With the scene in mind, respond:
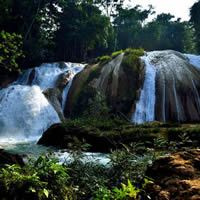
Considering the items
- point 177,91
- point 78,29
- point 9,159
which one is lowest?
→ point 9,159

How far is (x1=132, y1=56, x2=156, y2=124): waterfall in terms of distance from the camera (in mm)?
20297

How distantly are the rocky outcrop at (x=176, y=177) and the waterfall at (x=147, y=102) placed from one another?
1483cm

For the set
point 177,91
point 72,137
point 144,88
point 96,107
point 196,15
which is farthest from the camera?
point 196,15

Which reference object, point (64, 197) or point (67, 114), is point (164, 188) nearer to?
point (64, 197)

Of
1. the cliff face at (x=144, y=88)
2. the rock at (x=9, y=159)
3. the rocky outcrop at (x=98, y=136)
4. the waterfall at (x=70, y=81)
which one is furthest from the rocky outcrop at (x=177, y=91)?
the rock at (x=9, y=159)

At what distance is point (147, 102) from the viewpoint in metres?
21.1

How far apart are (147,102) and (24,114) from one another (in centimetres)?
741

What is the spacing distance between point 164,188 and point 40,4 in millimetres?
36386

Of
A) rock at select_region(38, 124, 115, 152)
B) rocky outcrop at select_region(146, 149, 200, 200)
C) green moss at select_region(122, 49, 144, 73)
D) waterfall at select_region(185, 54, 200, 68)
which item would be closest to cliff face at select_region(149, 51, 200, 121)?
green moss at select_region(122, 49, 144, 73)

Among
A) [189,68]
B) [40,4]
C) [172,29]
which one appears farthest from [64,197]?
[172,29]

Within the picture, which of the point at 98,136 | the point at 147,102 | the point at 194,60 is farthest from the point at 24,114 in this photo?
the point at 194,60

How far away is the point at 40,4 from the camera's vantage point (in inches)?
1503

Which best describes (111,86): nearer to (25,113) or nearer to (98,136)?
(25,113)

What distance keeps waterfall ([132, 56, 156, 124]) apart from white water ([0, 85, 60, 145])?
4.82m
